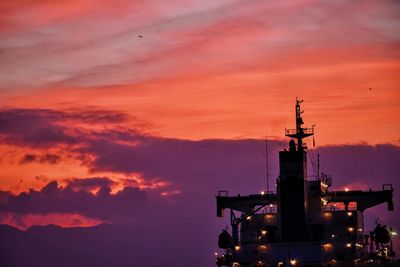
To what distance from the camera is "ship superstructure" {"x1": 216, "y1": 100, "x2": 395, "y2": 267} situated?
298 feet

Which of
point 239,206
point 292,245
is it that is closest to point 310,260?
point 292,245

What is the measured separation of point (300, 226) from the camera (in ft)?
300

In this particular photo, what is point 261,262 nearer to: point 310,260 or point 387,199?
point 310,260

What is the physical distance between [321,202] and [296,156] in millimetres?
6178

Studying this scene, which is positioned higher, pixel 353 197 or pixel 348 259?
pixel 353 197

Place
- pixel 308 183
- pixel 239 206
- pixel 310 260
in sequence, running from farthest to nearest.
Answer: pixel 239 206 → pixel 308 183 → pixel 310 260

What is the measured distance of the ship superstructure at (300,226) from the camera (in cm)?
9088

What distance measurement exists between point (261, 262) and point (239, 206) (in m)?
12.3

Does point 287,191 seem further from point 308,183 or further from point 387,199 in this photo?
point 387,199

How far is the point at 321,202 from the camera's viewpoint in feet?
315

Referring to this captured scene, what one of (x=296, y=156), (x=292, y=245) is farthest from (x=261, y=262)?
(x=296, y=156)

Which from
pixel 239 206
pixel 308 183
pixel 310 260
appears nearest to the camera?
pixel 310 260

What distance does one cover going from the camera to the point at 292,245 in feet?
296

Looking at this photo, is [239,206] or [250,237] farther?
[239,206]
